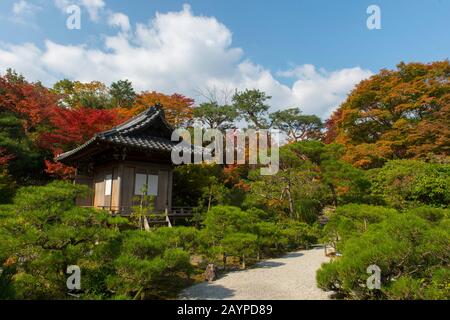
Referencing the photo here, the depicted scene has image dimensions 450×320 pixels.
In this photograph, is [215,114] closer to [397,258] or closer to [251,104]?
[251,104]

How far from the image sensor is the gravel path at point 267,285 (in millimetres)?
6234

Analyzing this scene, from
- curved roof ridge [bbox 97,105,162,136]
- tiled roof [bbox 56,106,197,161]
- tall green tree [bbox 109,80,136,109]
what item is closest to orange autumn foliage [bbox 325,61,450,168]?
tiled roof [bbox 56,106,197,161]

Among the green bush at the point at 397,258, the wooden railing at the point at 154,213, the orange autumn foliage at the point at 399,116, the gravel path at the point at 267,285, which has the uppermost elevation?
the orange autumn foliage at the point at 399,116

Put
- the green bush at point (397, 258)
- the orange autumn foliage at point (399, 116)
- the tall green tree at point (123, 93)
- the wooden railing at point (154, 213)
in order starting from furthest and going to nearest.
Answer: the tall green tree at point (123, 93)
the orange autumn foliage at point (399, 116)
the wooden railing at point (154, 213)
the green bush at point (397, 258)

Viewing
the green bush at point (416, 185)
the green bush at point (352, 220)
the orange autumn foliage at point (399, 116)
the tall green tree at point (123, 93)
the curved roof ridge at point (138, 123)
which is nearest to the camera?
the green bush at point (352, 220)

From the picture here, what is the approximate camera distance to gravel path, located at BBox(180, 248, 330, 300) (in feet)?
20.5

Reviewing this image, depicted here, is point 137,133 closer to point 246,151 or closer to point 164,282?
point 164,282

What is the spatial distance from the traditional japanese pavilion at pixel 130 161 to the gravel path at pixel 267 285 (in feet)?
17.6

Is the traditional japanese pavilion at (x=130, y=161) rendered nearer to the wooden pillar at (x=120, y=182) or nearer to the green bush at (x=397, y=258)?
the wooden pillar at (x=120, y=182)

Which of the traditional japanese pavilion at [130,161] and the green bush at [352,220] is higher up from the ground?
the traditional japanese pavilion at [130,161]

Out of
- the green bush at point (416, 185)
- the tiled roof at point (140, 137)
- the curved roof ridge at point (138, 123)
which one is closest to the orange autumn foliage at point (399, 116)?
the green bush at point (416, 185)

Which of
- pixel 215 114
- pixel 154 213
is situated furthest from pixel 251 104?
pixel 154 213

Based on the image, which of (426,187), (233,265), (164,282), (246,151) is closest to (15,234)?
(164,282)

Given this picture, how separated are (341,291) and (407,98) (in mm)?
19645
